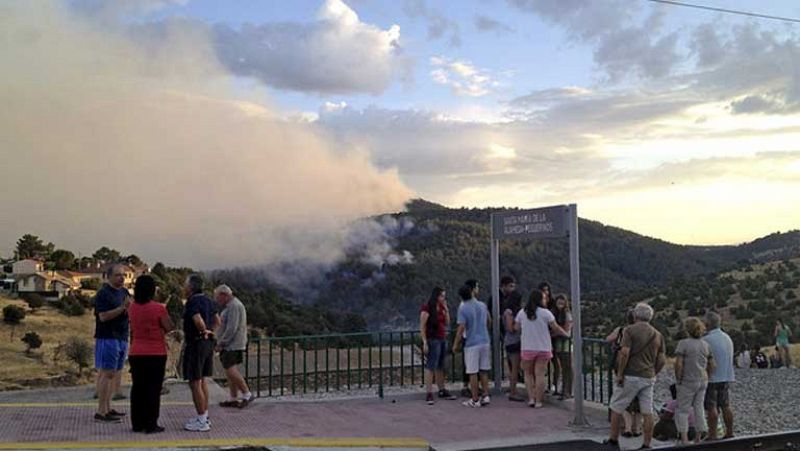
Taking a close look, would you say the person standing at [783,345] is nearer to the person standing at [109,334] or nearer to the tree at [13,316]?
the person standing at [109,334]

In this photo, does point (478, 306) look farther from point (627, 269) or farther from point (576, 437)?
point (627, 269)

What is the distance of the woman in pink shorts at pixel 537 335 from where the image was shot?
10531mm

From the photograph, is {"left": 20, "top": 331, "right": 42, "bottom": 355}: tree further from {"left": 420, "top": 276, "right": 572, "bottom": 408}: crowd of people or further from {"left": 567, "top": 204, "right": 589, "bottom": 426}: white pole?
{"left": 567, "top": 204, "right": 589, "bottom": 426}: white pole

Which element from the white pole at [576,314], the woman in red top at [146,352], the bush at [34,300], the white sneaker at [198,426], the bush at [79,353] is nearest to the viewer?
the woman in red top at [146,352]

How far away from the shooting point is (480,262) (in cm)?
5872

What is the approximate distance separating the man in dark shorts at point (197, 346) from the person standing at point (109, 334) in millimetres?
757

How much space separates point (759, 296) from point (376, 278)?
25314 millimetres

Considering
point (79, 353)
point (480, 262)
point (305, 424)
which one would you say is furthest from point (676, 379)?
point (480, 262)

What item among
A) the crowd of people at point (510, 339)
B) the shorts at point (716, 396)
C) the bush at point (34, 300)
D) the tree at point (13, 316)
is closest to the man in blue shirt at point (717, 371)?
the shorts at point (716, 396)

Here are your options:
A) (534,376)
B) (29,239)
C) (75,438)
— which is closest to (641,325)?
(534,376)

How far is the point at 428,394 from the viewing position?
1135 cm

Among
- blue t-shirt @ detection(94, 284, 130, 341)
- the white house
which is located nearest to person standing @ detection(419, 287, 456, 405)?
blue t-shirt @ detection(94, 284, 130, 341)

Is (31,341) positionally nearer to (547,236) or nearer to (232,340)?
(232,340)

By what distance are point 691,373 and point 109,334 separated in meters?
6.69
